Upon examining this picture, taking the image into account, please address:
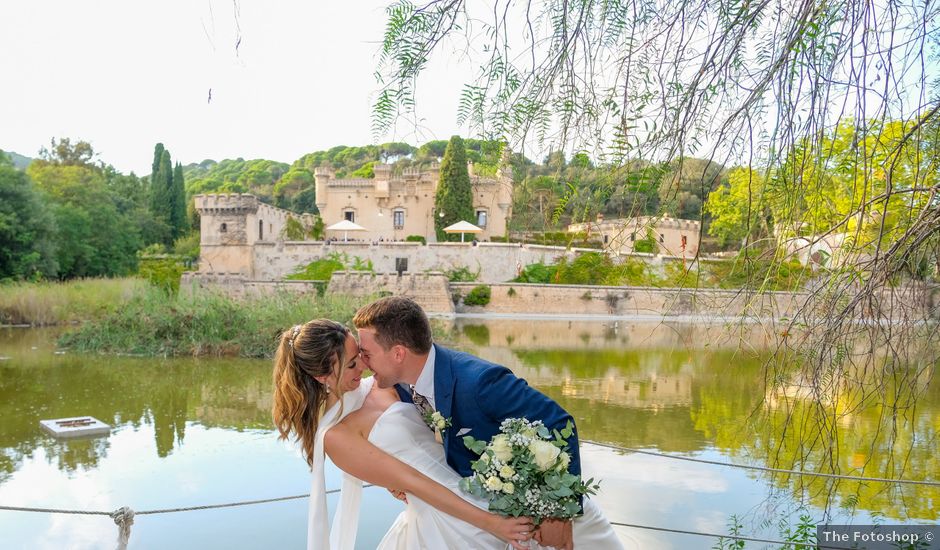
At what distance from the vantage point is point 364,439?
2.05 meters

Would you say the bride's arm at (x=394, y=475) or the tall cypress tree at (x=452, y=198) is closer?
the bride's arm at (x=394, y=475)

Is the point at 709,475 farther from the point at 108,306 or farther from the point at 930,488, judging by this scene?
the point at 108,306

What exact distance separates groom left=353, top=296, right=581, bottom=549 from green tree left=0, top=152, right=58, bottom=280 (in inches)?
805

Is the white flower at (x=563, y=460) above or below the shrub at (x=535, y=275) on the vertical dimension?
above

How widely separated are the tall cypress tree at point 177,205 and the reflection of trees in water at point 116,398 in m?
24.2

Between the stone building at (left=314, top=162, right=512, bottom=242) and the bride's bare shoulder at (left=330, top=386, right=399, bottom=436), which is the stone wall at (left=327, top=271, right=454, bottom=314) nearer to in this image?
the stone building at (left=314, top=162, right=512, bottom=242)

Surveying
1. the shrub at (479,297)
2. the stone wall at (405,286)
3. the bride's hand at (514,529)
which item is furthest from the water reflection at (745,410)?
the shrub at (479,297)

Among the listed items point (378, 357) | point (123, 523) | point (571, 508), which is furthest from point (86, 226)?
point (571, 508)

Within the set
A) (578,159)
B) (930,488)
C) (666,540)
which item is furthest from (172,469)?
(930,488)

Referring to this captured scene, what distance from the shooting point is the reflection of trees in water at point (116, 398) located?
670cm

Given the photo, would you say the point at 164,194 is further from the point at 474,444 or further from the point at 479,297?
the point at 474,444

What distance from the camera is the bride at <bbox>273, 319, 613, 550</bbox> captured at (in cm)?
201

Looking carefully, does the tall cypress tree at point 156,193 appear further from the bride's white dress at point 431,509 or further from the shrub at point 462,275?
the bride's white dress at point 431,509

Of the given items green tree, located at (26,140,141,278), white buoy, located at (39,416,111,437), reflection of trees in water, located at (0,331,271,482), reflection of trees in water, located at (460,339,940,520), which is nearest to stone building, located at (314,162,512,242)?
green tree, located at (26,140,141,278)
